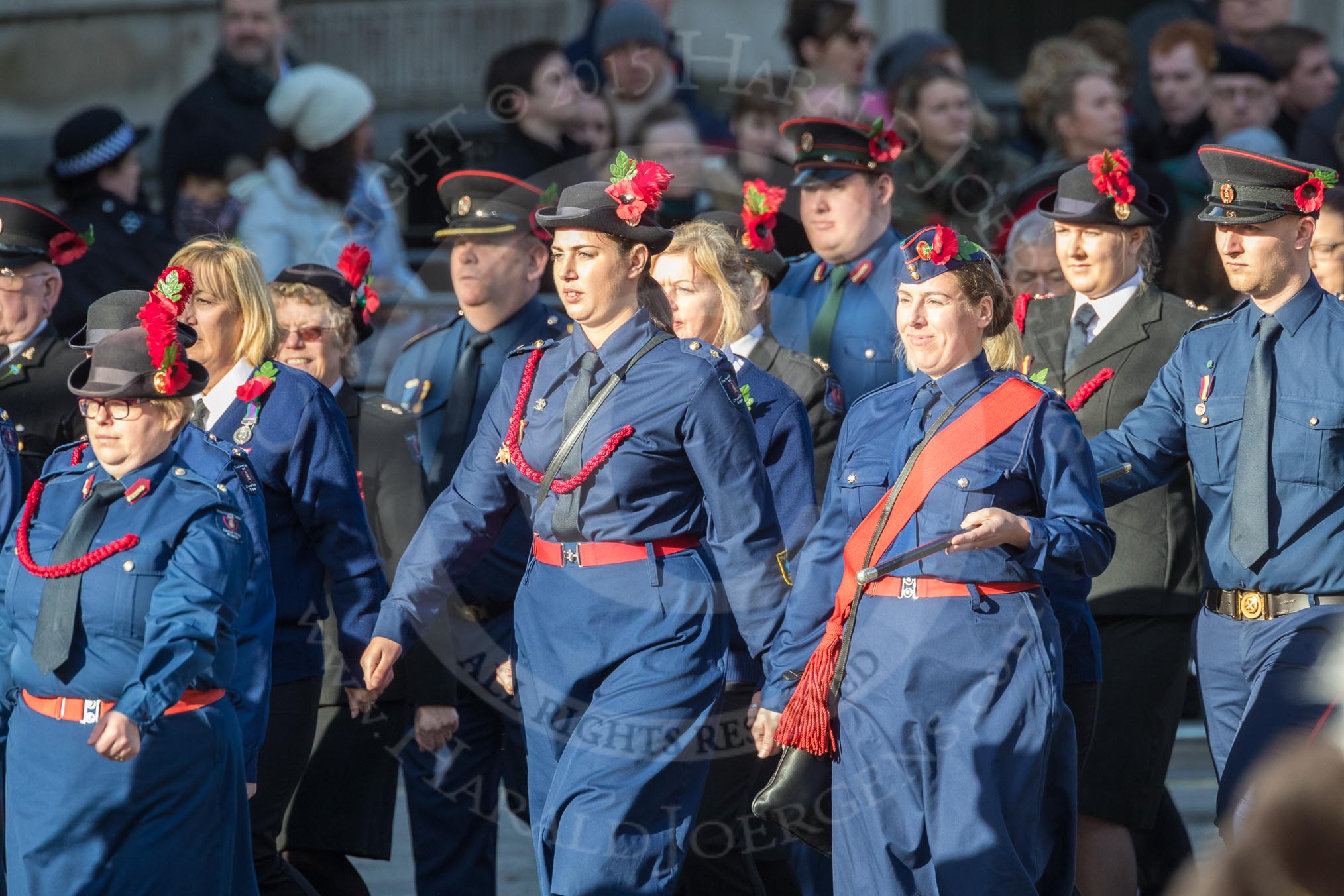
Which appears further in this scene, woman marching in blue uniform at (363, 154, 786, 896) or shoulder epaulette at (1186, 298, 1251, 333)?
shoulder epaulette at (1186, 298, 1251, 333)

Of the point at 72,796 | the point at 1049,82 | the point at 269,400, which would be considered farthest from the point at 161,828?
the point at 1049,82

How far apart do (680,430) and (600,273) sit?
45cm

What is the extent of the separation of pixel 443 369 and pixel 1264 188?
280 centimetres

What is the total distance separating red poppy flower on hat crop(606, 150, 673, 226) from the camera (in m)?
4.71

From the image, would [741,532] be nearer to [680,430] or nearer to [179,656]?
[680,430]

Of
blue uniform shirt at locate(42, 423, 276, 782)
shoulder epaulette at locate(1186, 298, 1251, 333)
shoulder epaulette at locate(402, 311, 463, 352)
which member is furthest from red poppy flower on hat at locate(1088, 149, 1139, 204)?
blue uniform shirt at locate(42, 423, 276, 782)

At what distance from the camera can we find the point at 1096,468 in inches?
198

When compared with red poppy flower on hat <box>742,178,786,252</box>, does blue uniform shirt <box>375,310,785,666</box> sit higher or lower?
lower

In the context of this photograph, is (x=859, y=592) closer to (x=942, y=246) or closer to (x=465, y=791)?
(x=942, y=246)

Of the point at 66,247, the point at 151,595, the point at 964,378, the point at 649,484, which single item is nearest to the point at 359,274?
the point at 66,247

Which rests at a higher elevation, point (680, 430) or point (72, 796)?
point (680, 430)

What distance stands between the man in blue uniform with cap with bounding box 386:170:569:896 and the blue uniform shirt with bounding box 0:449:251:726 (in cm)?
139

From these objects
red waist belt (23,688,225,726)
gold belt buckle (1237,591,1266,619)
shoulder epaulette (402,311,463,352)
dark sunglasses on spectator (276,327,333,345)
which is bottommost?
red waist belt (23,688,225,726)

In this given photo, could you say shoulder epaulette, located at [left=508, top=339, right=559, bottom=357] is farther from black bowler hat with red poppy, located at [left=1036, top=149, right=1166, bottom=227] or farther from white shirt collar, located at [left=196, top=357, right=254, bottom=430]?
black bowler hat with red poppy, located at [left=1036, top=149, right=1166, bottom=227]
